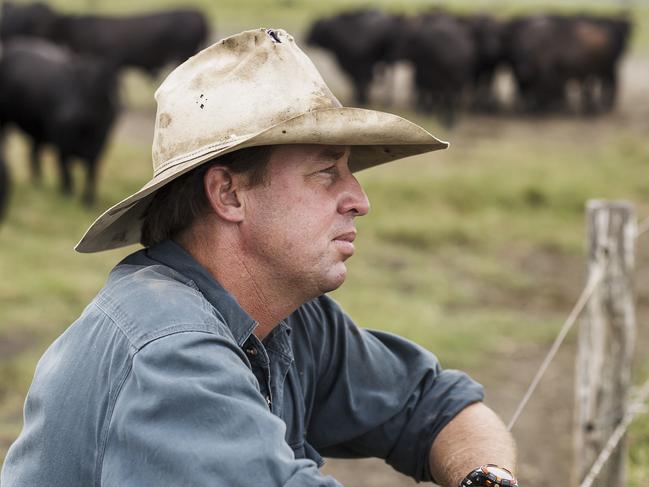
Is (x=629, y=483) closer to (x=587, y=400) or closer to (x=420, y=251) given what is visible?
(x=587, y=400)

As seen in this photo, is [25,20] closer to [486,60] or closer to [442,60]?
[442,60]

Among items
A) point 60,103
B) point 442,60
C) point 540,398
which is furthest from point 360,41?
point 540,398

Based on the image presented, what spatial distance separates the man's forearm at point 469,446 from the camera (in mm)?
2271

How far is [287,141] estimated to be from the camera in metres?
1.94

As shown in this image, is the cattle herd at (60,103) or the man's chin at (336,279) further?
the cattle herd at (60,103)

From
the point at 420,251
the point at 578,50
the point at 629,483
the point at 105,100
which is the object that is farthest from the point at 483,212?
the point at 578,50

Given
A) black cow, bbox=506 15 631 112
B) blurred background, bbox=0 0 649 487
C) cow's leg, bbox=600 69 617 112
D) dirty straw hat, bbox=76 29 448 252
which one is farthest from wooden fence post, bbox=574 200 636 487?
cow's leg, bbox=600 69 617 112

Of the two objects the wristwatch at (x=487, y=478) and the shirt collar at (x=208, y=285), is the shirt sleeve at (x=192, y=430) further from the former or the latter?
the wristwatch at (x=487, y=478)

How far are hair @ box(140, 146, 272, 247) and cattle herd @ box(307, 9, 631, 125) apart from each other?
1354cm

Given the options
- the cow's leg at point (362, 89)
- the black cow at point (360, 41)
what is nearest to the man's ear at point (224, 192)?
the black cow at point (360, 41)

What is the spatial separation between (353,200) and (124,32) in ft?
53.3

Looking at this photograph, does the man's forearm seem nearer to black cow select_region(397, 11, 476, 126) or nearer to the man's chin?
the man's chin

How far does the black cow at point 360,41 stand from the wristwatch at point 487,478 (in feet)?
50.9

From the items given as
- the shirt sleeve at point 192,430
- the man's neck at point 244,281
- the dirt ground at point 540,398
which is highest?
the man's neck at point 244,281
